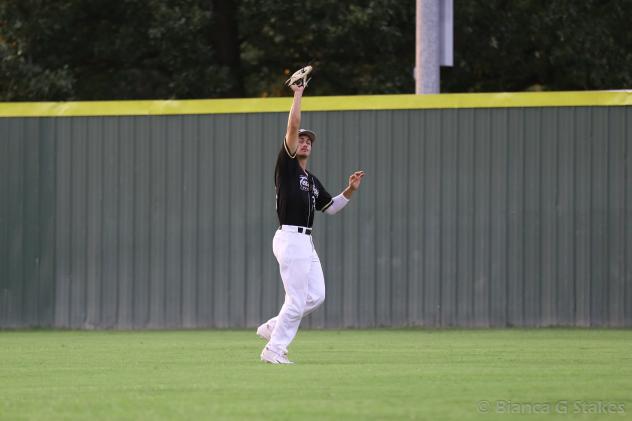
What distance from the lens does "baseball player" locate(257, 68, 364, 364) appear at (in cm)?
1055

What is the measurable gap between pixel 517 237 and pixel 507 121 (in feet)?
4.97

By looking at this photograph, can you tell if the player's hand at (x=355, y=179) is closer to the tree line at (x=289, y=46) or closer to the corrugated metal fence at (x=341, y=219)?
the corrugated metal fence at (x=341, y=219)

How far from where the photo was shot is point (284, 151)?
35.2 feet

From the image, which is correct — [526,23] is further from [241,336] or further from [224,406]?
[224,406]

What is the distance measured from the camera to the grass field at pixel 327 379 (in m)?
7.48

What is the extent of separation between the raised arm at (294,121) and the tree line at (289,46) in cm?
1277

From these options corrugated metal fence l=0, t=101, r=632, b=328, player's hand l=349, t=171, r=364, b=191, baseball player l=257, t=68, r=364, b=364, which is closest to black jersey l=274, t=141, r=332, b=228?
baseball player l=257, t=68, r=364, b=364

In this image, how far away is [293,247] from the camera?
10.7 meters

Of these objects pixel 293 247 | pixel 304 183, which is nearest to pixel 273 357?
pixel 293 247

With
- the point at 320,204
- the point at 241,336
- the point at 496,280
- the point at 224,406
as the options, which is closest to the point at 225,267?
the point at 241,336

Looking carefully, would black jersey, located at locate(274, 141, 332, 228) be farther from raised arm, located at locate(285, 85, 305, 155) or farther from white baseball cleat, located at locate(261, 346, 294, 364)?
white baseball cleat, located at locate(261, 346, 294, 364)

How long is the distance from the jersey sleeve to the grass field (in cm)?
137

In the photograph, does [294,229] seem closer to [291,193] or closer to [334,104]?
[291,193]

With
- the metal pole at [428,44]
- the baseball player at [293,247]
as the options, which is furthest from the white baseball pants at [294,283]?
the metal pole at [428,44]
